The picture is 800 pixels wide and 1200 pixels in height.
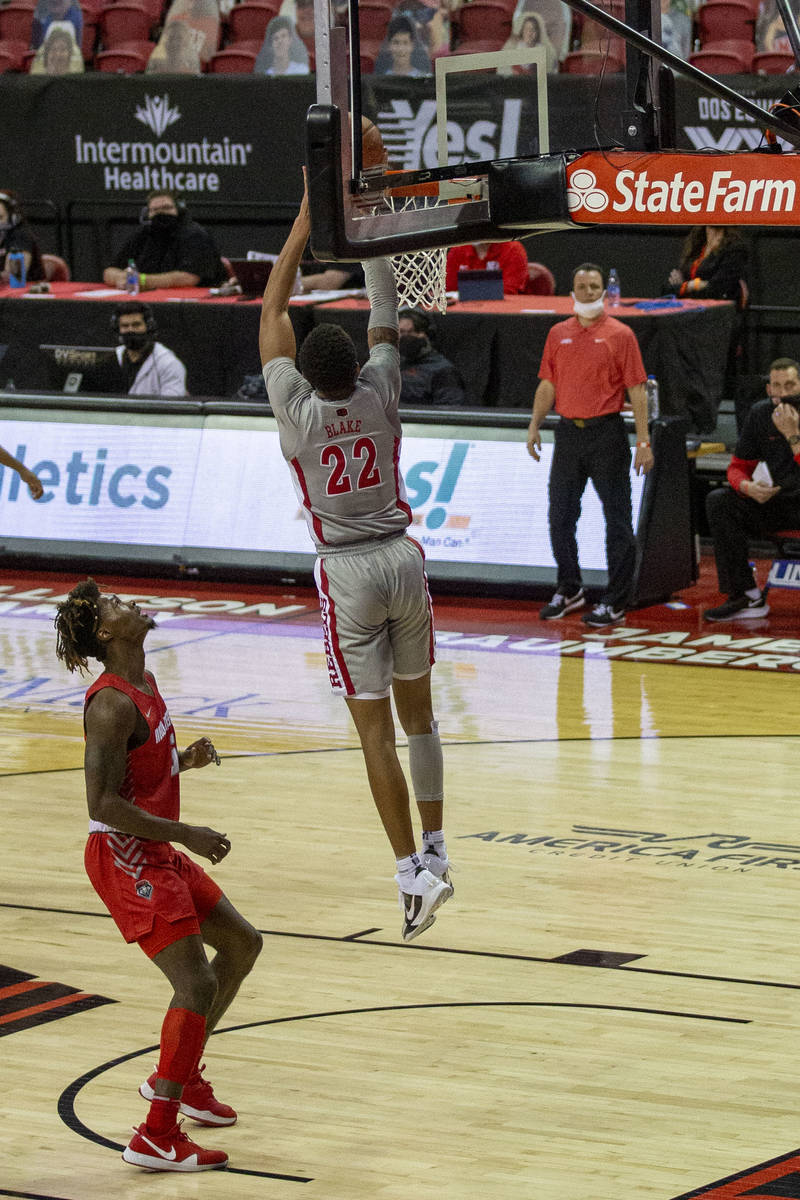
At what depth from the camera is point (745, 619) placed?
549 inches

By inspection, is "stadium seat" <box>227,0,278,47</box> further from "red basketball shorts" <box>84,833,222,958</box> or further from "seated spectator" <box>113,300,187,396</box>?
"red basketball shorts" <box>84,833,222,958</box>

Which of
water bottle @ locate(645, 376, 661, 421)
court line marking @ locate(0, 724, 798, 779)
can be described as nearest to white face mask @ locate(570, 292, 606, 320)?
water bottle @ locate(645, 376, 661, 421)

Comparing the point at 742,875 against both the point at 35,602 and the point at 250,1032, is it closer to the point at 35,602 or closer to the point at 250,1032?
the point at 250,1032

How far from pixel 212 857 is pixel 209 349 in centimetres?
1159

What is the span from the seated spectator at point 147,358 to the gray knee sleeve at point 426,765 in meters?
9.10

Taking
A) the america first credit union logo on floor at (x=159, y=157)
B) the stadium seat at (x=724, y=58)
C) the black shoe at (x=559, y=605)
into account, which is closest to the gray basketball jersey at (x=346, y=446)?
the black shoe at (x=559, y=605)

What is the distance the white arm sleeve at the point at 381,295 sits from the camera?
6.96 metres

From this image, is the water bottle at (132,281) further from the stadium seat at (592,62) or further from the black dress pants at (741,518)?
the stadium seat at (592,62)

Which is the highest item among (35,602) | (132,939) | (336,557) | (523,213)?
(523,213)

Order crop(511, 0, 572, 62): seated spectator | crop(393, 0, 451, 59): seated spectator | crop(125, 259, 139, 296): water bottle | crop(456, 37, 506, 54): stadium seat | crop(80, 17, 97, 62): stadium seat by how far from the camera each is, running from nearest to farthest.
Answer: crop(511, 0, 572, 62): seated spectator → crop(456, 37, 506, 54): stadium seat → crop(393, 0, 451, 59): seated spectator → crop(125, 259, 139, 296): water bottle → crop(80, 17, 97, 62): stadium seat

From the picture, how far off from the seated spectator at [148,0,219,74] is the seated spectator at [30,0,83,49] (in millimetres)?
979

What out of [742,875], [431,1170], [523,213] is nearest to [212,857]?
[431,1170]

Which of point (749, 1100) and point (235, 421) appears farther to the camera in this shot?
point (235, 421)

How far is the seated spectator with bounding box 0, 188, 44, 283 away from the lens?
1808cm
